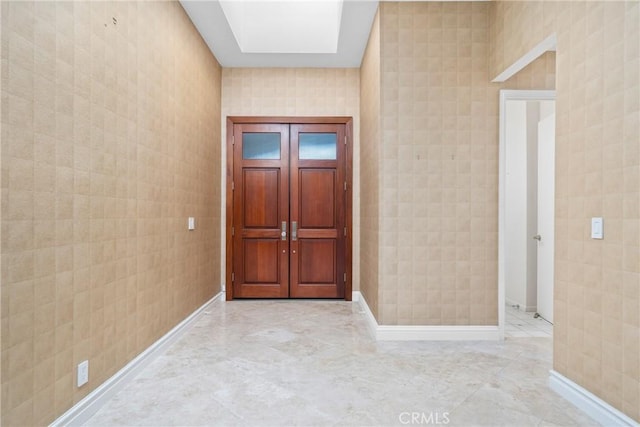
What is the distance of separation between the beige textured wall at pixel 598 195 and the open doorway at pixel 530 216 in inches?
62.8

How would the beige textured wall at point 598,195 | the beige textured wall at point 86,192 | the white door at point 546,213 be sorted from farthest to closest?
the white door at point 546,213 → the beige textured wall at point 598,195 → the beige textured wall at point 86,192

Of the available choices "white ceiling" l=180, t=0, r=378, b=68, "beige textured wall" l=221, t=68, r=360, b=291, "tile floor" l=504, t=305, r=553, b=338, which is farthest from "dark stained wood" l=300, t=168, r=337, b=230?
"tile floor" l=504, t=305, r=553, b=338

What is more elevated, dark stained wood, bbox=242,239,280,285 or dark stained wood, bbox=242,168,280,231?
dark stained wood, bbox=242,168,280,231

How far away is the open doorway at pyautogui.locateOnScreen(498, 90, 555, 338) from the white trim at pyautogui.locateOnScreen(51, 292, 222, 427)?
3069 millimetres

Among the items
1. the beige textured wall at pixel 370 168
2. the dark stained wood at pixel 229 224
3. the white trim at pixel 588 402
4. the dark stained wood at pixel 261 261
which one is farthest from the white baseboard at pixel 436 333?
the dark stained wood at pixel 229 224

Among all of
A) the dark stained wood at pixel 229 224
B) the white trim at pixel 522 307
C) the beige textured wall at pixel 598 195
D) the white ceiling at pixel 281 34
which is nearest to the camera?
the beige textured wall at pixel 598 195

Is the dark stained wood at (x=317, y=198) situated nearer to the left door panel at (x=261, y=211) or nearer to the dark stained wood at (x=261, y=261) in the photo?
the left door panel at (x=261, y=211)

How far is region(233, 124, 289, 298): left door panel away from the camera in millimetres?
5027

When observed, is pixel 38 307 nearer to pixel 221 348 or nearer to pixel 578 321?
pixel 221 348

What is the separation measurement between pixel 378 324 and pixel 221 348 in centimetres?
136

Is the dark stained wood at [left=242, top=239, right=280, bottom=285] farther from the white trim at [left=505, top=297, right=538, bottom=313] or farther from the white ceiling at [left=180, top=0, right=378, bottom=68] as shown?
the white trim at [left=505, top=297, right=538, bottom=313]

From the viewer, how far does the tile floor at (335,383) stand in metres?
2.10

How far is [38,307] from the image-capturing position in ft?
5.68

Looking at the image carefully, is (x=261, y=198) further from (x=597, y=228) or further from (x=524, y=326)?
(x=597, y=228)
